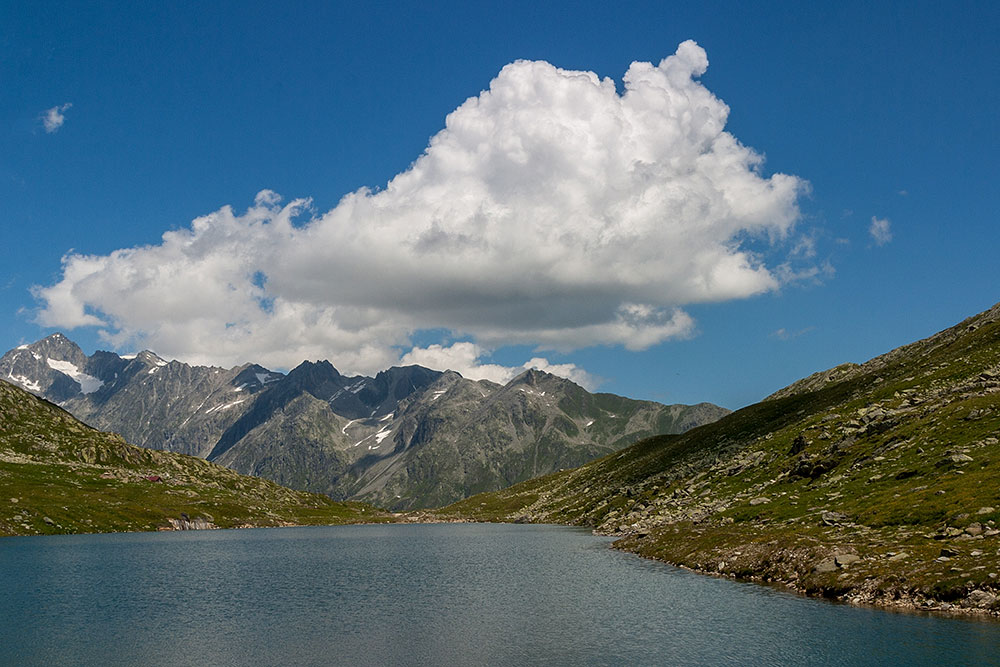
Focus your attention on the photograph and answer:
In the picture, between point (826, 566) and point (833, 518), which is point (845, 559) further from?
point (833, 518)

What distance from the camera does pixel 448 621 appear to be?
56.6m

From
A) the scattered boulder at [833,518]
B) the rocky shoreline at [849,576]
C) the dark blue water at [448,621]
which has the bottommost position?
the dark blue water at [448,621]

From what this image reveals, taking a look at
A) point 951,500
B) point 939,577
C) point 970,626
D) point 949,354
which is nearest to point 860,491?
point 951,500

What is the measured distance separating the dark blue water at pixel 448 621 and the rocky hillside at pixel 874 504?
4.34m

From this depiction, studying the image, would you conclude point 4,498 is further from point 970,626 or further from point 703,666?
point 970,626

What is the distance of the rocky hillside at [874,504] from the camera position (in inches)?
2092

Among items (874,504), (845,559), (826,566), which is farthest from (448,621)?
(874,504)

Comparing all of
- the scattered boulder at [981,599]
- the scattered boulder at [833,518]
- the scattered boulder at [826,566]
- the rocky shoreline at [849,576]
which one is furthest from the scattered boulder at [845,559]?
the scattered boulder at [833,518]

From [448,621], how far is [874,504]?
50.9 metres

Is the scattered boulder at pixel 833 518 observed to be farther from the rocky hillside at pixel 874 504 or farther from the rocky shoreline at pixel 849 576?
the rocky shoreline at pixel 849 576

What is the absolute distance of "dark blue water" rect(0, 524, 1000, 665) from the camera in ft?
140

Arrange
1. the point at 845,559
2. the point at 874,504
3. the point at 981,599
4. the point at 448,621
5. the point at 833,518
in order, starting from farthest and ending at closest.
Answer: the point at 833,518 < the point at 874,504 < the point at 845,559 < the point at 448,621 < the point at 981,599

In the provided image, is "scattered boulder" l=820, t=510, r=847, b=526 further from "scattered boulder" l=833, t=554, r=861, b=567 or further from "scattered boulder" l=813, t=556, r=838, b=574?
"scattered boulder" l=833, t=554, r=861, b=567

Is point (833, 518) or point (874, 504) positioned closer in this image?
point (874, 504)
